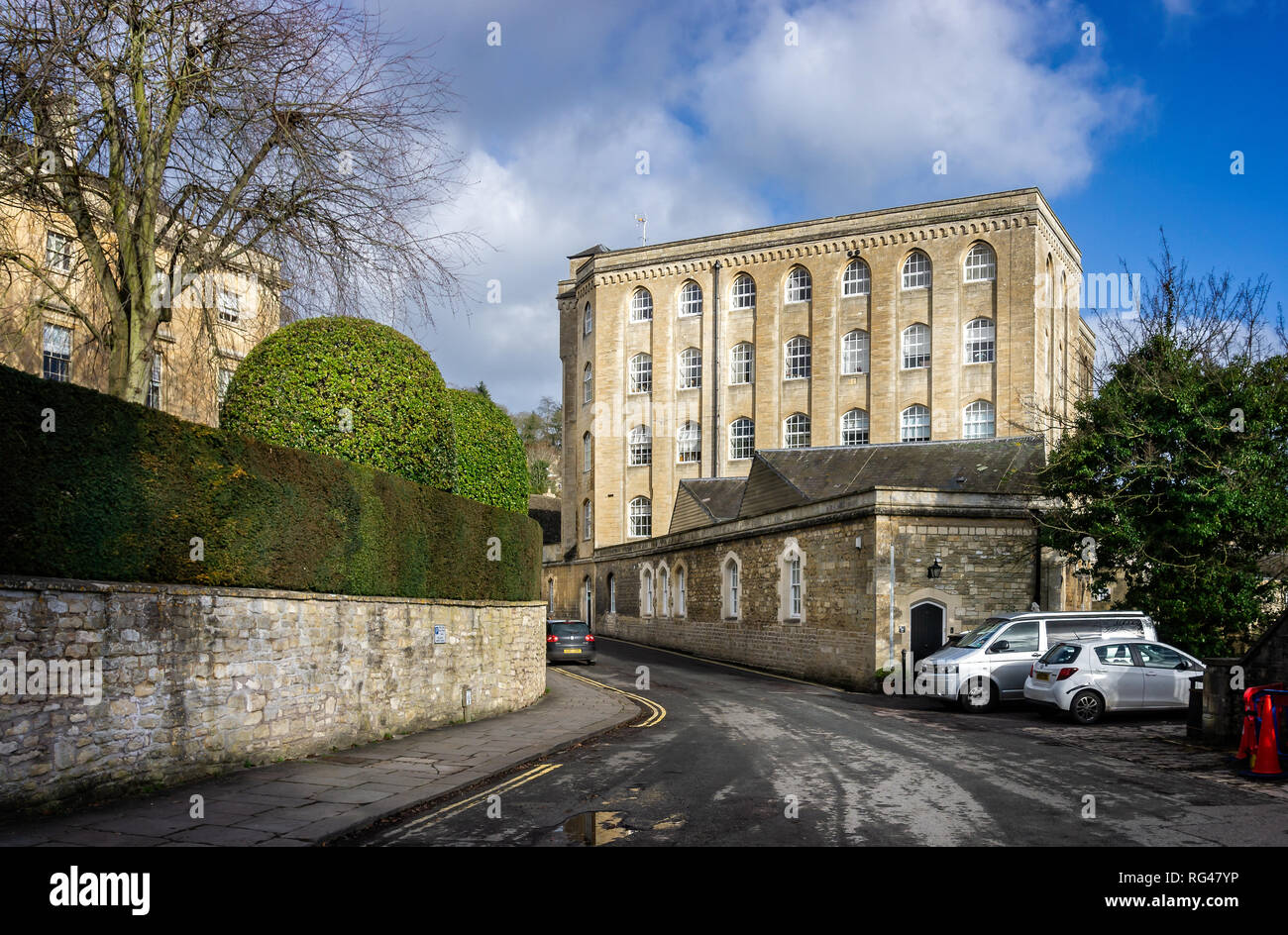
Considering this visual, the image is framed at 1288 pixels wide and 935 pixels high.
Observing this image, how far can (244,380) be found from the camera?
44.2 ft

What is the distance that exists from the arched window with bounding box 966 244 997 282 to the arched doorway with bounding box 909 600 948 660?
2655cm

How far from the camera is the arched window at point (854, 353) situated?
49.1 meters

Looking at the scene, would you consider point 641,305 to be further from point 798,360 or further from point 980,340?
point 980,340

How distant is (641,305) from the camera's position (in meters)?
55.6

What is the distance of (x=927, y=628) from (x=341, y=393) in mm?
16598

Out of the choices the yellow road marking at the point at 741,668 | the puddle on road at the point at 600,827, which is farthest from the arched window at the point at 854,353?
the puddle on road at the point at 600,827

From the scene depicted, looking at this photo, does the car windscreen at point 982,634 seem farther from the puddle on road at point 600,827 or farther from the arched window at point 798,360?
the arched window at point 798,360

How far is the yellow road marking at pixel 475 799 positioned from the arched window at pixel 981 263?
4070 cm

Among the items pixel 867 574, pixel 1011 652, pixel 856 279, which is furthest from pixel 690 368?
pixel 1011 652

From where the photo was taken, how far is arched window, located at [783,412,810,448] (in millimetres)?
50250

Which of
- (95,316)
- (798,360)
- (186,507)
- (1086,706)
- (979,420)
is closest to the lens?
(186,507)

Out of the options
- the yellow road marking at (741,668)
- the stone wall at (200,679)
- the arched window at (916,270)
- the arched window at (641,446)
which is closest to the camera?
the stone wall at (200,679)

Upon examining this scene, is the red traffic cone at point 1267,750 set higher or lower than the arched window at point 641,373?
lower
